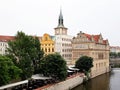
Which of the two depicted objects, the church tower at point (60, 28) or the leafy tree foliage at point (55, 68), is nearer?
the leafy tree foliage at point (55, 68)

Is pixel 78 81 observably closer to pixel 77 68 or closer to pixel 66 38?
pixel 77 68

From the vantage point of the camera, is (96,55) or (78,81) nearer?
(78,81)

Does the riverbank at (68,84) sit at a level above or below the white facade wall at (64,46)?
below

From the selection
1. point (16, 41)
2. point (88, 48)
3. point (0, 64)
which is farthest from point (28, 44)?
point (88, 48)

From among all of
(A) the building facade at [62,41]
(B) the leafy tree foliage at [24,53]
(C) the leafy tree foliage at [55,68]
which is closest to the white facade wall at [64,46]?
(A) the building facade at [62,41]

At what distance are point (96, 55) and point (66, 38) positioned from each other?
362 inches

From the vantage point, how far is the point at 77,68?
53000 millimetres

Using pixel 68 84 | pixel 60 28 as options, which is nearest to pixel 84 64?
pixel 68 84

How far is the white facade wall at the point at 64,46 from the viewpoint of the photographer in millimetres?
63497

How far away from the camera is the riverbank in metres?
35.2

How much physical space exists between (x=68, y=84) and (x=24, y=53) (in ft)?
32.1

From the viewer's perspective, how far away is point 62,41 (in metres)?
63.9

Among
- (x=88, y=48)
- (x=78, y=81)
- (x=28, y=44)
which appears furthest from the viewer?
(x=88, y=48)

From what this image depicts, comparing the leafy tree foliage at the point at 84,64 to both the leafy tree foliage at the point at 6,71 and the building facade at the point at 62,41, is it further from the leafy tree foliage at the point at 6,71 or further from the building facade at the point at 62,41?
the leafy tree foliage at the point at 6,71
